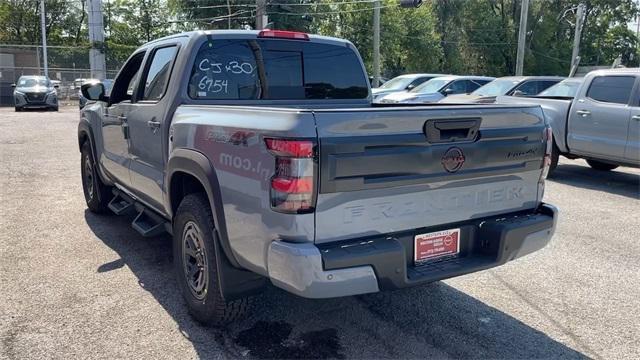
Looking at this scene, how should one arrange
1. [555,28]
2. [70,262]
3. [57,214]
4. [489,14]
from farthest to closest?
[555,28]
[489,14]
[57,214]
[70,262]

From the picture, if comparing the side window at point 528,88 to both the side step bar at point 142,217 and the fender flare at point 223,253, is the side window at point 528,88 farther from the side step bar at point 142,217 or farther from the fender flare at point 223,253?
the fender flare at point 223,253

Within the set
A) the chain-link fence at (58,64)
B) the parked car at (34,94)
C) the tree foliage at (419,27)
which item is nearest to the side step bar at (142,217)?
the parked car at (34,94)

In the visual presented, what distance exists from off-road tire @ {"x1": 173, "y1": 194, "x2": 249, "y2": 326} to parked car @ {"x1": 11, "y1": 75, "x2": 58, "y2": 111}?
24931mm

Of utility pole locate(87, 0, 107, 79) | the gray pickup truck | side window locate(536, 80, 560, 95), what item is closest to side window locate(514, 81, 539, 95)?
side window locate(536, 80, 560, 95)

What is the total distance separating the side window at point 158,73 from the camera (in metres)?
4.42

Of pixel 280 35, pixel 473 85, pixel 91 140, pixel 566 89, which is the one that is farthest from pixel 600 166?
pixel 91 140

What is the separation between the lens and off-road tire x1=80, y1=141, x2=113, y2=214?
648cm

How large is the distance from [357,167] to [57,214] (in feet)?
17.2

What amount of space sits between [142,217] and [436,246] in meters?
2.93

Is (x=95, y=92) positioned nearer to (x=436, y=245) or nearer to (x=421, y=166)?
(x=421, y=166)

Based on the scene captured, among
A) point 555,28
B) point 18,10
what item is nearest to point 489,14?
point 555,28

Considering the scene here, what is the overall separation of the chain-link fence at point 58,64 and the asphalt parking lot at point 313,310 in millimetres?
32418

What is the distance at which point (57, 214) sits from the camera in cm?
683

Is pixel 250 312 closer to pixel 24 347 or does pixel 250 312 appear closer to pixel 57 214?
pixel 24 347
